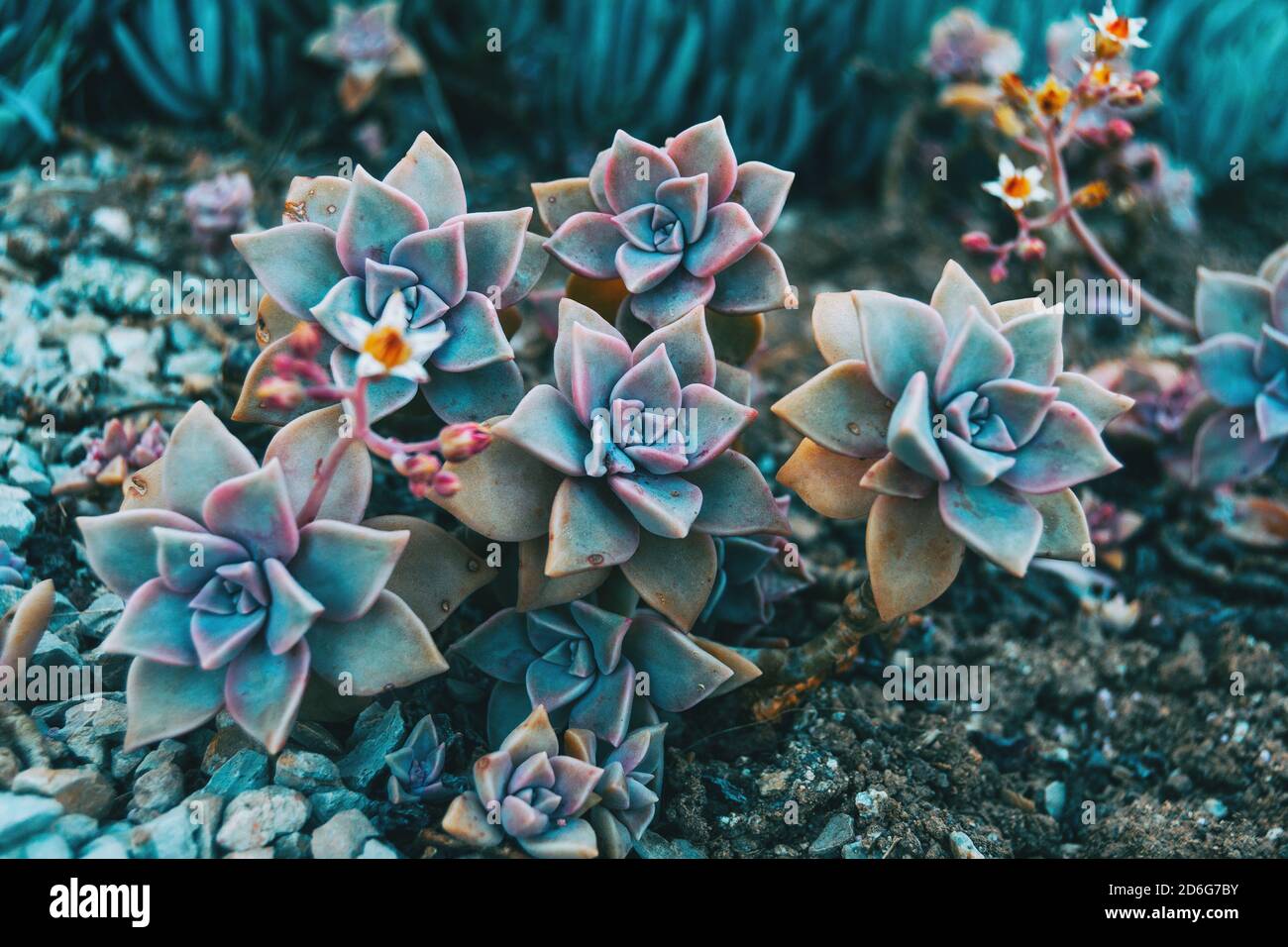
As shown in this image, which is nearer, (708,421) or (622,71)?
(708,421)

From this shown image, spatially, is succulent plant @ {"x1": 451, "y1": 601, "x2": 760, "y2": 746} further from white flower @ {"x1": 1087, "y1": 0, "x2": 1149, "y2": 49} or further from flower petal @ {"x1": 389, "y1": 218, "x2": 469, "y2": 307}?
white flower @ {"x1": 1087, "y1": 0, "x2": 1149, "y2": 49}

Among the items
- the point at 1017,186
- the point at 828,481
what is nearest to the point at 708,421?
the point at 828,481

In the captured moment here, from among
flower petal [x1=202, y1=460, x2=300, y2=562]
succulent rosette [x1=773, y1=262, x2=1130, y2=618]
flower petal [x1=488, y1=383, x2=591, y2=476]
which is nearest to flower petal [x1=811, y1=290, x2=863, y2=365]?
succulent rosette [x1=773, y1=262, x2=1130, y2=618]

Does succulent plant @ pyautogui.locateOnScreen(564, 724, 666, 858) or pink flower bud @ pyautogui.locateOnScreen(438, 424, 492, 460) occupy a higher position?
pink flower bud @ pyautogui.locateOnScreen(438, 424, 492, 460)

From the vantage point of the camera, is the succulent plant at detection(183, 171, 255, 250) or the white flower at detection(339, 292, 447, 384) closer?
the white flower at detection(339, 292, 447, 384)

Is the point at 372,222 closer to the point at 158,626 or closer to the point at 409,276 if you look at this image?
the point at 409,276

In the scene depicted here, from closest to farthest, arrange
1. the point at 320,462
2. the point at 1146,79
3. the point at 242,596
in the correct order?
the point at 242,596 < the point at 320,462 < the point at 1146,79

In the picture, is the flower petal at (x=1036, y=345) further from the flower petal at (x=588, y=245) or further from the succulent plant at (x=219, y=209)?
the succulent plant at (x=219, y=209)
